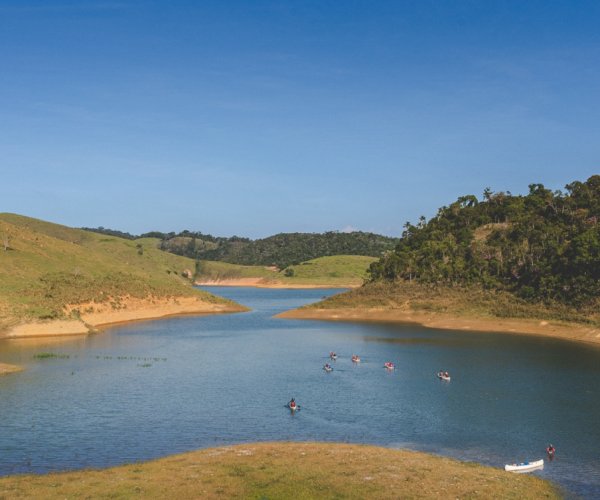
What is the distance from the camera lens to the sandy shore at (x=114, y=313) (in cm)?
10656

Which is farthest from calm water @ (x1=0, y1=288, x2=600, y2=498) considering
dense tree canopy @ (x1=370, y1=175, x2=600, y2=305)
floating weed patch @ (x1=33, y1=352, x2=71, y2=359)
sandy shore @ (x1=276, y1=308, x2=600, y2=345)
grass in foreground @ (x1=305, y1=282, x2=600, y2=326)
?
dense tree canopy @ (x1=370, y1=175, x2=600, y2=305)

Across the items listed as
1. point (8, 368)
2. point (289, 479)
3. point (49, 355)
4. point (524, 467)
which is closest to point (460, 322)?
point (49, 355)

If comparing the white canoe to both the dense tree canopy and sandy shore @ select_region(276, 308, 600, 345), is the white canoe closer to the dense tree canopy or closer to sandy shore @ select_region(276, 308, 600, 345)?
sandy shore @ select_region(276, 308, 600, 345)

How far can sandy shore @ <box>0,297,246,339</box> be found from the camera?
107 m

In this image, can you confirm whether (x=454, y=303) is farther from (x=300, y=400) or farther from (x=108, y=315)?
(x=300, y=400)

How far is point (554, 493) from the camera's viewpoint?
33.9 metres

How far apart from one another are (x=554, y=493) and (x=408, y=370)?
142 feet

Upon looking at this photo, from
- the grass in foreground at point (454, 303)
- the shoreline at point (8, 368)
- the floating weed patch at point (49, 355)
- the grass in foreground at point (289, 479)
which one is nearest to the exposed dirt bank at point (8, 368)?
the shoreline at point (8, 368)

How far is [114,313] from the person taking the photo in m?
142

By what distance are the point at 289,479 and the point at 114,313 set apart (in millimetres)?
115508

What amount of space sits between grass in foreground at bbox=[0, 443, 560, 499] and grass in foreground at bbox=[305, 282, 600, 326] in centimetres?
8396

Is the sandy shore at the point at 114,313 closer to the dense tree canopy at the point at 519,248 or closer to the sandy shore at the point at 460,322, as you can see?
the sandy shore at the point at 460,322

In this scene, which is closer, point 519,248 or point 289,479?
point 289,479

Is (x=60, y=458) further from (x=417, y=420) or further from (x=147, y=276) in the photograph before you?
(x=147, y=276)
